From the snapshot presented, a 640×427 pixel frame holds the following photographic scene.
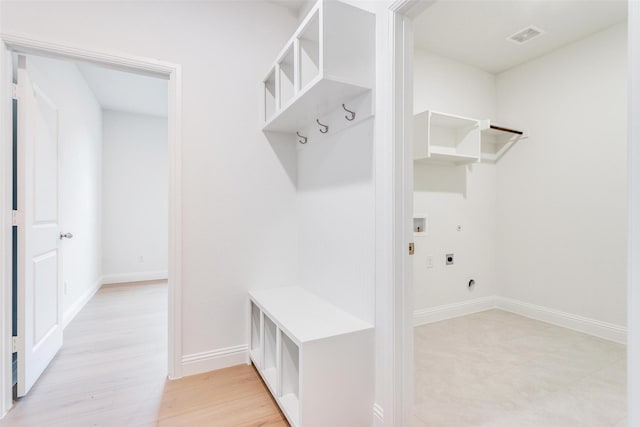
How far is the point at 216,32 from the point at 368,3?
115cm

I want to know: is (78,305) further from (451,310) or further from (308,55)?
(451,310)

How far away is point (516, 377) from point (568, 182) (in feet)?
6.47

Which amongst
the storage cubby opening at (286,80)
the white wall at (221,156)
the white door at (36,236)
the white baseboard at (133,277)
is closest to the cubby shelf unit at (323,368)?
the white wall at (221,156)

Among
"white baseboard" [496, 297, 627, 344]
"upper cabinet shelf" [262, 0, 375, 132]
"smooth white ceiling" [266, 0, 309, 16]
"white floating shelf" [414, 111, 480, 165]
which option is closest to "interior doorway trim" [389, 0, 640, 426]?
"upper cabinet shelf" [262, 0, 375, 132]

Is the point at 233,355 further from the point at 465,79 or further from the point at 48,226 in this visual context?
the point at 465,79

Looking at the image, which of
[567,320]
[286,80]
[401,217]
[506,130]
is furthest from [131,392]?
[506,130]

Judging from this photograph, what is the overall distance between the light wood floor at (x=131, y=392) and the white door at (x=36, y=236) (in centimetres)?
17

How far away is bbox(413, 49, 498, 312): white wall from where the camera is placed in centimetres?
305

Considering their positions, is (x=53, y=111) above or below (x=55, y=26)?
below

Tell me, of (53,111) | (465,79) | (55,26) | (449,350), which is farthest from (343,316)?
(465,79)

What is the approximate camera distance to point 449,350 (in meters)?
2.45

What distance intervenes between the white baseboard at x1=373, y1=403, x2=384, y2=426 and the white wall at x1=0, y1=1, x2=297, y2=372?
109 cm

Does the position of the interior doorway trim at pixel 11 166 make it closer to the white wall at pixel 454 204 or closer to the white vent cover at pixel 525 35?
the white wall at pixel 454 204

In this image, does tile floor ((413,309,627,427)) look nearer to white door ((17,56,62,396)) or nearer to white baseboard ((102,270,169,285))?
white door ((17,56,62,396))
